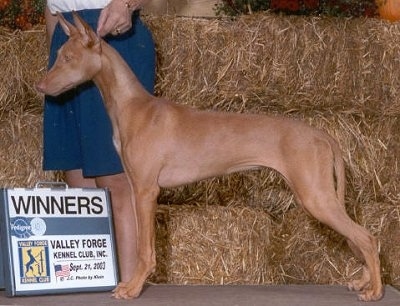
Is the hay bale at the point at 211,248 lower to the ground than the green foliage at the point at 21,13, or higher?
lower

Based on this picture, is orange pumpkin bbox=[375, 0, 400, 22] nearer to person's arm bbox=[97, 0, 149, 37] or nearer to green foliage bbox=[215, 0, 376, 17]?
green foliage bbox=[215, 0, 376, 17]

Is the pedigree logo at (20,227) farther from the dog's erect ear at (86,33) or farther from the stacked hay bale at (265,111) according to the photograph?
the stacked hay bale at (265,111)

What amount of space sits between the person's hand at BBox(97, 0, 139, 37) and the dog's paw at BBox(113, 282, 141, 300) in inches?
29.0

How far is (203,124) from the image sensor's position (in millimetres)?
3129

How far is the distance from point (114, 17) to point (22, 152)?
1.03m

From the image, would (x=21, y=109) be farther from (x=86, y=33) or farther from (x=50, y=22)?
(x=86, y=33)

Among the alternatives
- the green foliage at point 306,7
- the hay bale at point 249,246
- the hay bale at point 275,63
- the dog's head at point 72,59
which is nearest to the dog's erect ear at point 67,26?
the dog's head at point 72,59

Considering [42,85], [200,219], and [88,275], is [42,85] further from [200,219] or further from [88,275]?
[200,219]

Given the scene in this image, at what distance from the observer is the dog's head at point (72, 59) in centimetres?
310

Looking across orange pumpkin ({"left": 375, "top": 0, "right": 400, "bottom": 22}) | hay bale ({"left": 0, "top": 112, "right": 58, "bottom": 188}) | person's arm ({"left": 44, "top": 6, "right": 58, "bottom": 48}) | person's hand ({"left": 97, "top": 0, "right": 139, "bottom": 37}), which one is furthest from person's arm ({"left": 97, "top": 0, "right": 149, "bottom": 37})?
orange pumpkin ({"left": 375, "top": 0, "right": 400, "bottom": 22})

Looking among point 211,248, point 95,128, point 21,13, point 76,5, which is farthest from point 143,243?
point 21,13

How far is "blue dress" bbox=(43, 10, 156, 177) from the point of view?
332 centimetres

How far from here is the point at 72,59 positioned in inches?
122

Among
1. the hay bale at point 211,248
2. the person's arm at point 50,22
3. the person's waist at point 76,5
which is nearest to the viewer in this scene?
the person's waist at point 76,5
